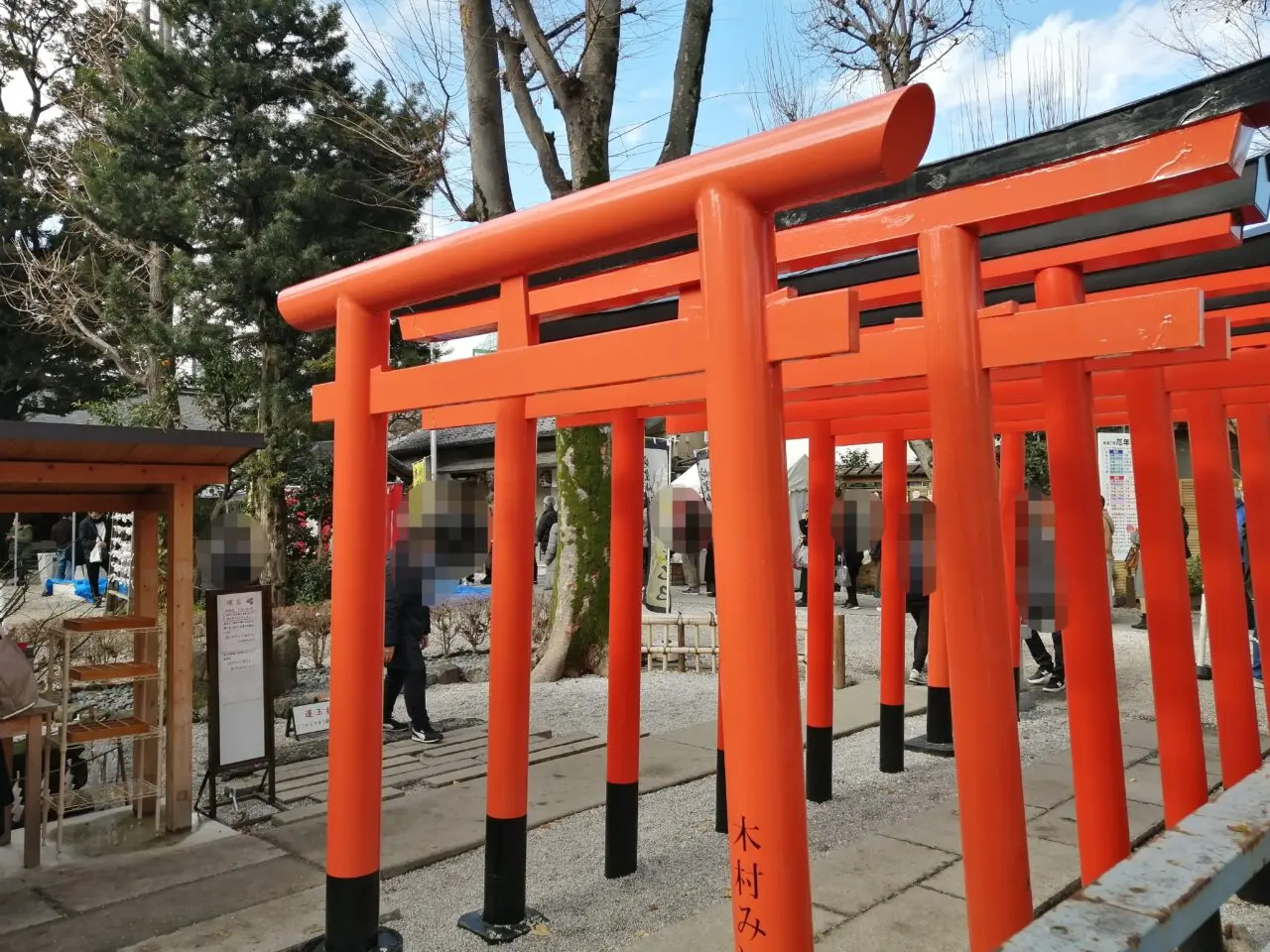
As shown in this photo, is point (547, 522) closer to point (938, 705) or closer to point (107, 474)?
point (938, 705)

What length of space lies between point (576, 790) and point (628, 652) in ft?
6.04

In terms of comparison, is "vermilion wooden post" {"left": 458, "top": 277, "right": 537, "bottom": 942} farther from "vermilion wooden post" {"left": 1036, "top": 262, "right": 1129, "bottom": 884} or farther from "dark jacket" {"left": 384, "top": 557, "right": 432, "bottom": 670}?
"dark jacket" {"left": 384, "top": 557, "right": 432, "bottom": 670}

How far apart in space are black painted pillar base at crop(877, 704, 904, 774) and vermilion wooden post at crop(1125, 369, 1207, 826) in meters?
2.23

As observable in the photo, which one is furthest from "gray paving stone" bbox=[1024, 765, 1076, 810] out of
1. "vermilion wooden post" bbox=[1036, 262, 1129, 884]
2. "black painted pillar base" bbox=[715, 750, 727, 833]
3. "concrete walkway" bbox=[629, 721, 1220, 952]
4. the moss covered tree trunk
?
the moss covered tree trunk

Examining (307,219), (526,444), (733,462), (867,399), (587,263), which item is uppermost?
(307,219)

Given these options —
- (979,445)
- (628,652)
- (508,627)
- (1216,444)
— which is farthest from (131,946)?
(1216,444)

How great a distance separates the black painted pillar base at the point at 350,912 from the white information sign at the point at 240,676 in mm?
2657

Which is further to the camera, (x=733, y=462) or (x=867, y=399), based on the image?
(x=867, y=399)

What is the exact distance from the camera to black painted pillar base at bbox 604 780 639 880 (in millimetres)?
4234

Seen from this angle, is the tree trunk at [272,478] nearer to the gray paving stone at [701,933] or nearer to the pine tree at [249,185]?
the pine tree at [249,185]

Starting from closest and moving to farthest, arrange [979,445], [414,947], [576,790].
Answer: [979,445] < [414,947] < [576,790]

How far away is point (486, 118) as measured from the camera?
9.28 meters

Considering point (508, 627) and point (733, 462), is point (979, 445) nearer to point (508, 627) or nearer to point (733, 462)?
point (733, 462)

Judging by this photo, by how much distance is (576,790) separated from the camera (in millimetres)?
5613
